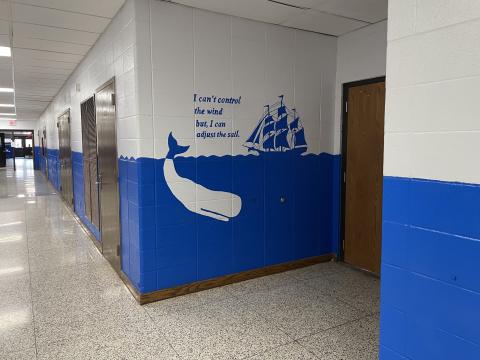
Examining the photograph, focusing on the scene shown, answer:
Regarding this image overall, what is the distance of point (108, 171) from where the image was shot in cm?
433

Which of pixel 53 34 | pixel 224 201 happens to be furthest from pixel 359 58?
pixel 53 34

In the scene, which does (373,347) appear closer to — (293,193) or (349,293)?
(349,293)

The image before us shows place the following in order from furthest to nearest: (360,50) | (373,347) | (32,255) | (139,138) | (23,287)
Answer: (32,255), (360,50), (23,287), (139,138), (373,347)

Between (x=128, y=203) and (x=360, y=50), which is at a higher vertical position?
(x=360, y=50)

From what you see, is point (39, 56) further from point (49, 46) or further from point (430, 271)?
point (430, 271)

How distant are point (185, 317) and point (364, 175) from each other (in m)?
2.46

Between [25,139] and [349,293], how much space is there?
3734cm

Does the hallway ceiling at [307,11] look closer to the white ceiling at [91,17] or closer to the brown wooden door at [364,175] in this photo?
the white ceiling at [91,17]

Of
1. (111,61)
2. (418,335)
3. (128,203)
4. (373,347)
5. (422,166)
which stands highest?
(111,61)

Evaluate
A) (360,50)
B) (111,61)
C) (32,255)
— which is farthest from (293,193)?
(32,255)

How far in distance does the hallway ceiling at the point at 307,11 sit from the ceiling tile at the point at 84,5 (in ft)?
2.23

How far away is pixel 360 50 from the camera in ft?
13.5

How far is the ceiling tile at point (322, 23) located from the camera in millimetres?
3674

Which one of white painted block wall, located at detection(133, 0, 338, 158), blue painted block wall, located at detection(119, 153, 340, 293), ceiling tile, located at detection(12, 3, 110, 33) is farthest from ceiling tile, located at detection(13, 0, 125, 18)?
blue painted block wall, located at detection(119, 153, 340, 293)
